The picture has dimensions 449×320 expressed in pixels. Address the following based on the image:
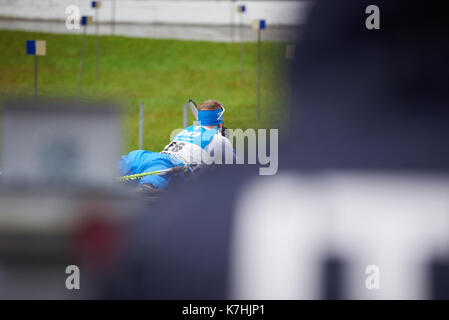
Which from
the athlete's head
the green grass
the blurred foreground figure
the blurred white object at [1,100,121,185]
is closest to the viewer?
the blurred foreground figure

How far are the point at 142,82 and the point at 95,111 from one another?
7.72 m

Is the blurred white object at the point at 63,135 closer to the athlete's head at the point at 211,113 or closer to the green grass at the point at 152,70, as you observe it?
the athlete's head at the point at 211,113

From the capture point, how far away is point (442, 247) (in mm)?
534

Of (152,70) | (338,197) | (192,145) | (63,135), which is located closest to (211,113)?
(192,145)

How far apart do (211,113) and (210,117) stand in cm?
2

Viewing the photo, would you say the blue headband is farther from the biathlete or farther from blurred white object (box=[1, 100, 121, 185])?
blurred white object (box=[1, 100, 121, 185])

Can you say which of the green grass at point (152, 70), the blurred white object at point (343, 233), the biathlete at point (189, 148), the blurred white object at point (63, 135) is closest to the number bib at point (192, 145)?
the biathlete at point (189, 148)

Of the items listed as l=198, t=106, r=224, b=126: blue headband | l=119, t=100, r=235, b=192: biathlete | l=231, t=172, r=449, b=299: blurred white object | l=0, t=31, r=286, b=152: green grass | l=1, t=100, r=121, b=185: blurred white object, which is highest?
l=0, t=31, r=286, b=152: green grass

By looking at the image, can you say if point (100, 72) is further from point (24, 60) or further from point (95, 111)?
point (95, 111)

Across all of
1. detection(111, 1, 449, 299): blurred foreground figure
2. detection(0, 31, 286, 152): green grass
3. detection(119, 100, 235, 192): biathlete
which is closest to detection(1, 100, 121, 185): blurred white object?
detection(111, 1, 449, 299): blurred foreground figure

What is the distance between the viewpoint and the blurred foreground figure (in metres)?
0.53

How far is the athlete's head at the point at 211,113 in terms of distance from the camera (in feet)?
9.69

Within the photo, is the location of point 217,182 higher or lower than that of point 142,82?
lower

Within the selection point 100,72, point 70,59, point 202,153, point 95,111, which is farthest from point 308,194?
point 70,59
